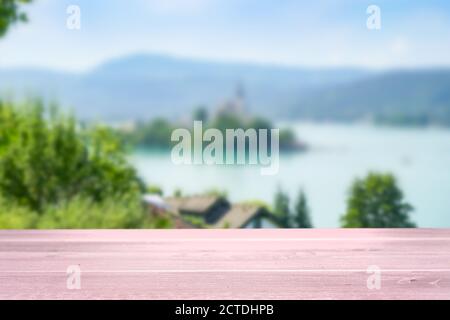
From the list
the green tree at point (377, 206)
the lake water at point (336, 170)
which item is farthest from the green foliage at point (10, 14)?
the green tree at point (377, 206)

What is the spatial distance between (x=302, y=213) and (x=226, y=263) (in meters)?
3.16

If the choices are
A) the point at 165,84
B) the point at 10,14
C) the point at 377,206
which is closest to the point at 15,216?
the point at 165,84

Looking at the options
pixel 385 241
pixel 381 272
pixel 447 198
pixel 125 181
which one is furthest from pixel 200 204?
pixel 381 272

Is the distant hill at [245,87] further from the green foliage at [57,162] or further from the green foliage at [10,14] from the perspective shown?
the green foliage at [10,14]

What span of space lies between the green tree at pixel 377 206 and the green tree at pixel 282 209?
445 millimetres

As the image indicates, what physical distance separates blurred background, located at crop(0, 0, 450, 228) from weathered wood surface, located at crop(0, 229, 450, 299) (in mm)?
2249

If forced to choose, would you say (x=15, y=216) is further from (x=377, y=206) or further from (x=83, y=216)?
(x=377, y=206)

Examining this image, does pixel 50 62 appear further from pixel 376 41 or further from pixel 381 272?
pixel 381 272

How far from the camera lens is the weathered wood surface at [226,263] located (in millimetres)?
1919

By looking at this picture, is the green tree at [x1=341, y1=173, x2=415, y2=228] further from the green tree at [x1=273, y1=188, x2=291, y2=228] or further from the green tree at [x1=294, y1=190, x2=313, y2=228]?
the green tree at [x1=273, y1=188, x2=291, y2=228]

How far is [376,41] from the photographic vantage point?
5543mm

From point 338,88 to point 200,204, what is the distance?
4.95 ft

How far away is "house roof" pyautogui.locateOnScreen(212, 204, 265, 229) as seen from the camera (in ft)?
18.3

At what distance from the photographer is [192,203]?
5617 mm
